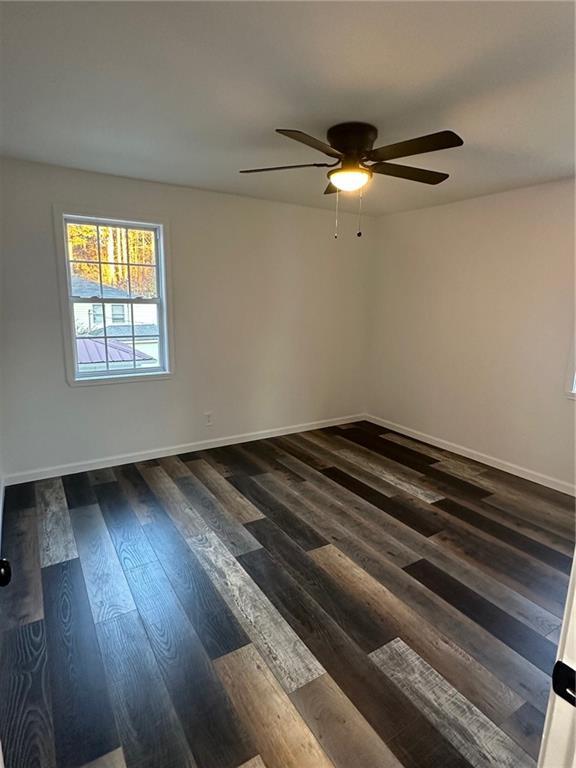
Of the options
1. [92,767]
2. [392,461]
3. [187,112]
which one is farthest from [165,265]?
[92,767]

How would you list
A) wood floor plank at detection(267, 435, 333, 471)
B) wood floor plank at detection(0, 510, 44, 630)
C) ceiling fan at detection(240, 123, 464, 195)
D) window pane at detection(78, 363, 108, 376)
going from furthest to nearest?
wood floor plank at detection(267, 435, 333, 471) < window pane at detection(78, 363, 108, 376) < ceiling fan at detection(240, 123, 464, 195) < wood floor plank at detection(0, 510, 44, 630)

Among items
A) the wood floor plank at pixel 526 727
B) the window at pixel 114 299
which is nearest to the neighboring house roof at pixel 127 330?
the window at pixel 114 299

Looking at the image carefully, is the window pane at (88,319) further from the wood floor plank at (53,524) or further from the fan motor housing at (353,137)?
the fan motor housing at (353,137)

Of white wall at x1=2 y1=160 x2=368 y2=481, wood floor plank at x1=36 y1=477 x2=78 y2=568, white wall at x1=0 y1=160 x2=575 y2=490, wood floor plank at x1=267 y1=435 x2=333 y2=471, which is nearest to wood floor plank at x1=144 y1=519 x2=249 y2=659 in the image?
wood floor plank at x1=36 y1=477 x2=78 y2=568

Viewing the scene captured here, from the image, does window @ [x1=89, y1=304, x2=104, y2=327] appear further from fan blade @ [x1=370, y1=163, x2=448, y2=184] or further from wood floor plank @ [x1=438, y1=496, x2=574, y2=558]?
wood floor plank @ [x1=438, y1=496, x2=574, y2=558]

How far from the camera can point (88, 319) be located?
11.9 feet

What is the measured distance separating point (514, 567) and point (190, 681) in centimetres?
199

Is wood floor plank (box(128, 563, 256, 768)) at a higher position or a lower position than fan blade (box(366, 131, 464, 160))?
lower

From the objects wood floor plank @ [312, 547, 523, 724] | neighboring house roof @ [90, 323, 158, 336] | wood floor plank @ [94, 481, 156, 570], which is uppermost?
neighboring house roof @ [90, 323, 158, 336]

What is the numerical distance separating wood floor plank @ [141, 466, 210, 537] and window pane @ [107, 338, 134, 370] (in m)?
1.01

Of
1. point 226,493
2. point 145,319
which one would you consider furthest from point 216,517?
point 145,319

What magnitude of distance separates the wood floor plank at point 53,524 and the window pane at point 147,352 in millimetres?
1275

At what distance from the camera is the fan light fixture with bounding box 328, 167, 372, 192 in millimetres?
2344

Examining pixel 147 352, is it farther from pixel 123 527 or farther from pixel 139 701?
pixel 139 701
